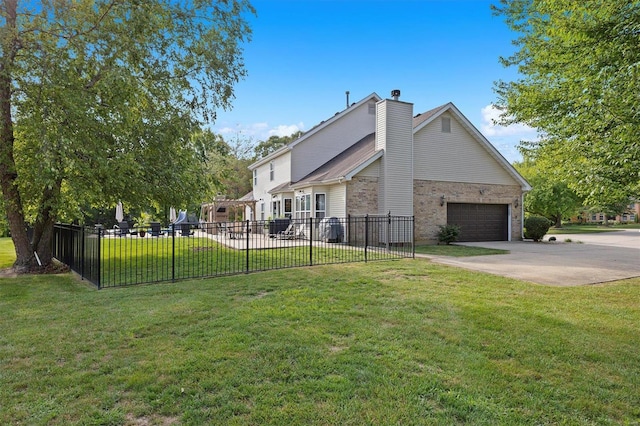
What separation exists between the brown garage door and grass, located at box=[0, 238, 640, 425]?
11.3 meters

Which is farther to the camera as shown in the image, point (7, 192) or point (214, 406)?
point (7, 192)

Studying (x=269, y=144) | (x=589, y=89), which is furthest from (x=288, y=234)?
(x=269, y=144)

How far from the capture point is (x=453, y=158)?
688 inches

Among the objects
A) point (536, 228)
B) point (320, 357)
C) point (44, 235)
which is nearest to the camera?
point (320, 357)

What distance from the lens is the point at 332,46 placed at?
661 inches

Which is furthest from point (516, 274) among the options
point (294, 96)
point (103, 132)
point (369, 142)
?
point (294, 96)

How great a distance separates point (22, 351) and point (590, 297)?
8310 millimetres

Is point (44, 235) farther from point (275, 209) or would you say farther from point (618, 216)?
point (618, 216)

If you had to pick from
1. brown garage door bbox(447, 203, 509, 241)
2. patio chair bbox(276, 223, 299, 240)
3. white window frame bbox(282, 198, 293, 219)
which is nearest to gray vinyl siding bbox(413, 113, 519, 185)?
brown garage door bbox(447, 203, 509, 241)

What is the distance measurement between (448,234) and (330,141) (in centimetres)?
809

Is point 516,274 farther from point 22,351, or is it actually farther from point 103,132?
point 103,132

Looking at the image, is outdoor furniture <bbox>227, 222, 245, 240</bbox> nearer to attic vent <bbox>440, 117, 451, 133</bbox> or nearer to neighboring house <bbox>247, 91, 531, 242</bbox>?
neighboring house <bbox>247, 91, 531, 242</bbox>

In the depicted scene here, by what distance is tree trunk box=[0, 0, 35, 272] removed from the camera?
316 inches

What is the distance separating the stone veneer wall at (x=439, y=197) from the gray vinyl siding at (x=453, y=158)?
0.29m
